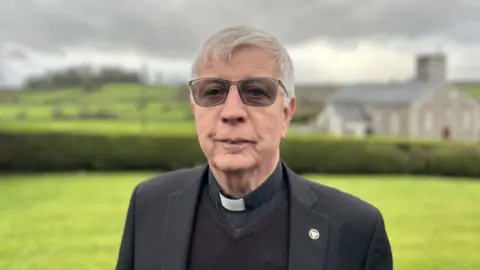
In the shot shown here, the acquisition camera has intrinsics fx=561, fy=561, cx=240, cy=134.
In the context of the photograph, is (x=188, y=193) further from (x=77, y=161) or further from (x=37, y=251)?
(x=77, y=161)

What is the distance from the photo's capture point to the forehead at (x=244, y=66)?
1.54 meters

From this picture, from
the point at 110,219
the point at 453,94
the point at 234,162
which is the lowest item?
the point at 110,219

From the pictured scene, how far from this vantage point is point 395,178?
679 inches

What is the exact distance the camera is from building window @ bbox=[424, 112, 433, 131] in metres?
19.1

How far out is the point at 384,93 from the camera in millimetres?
21141

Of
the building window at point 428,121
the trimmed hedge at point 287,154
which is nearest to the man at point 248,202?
the trimmed hedge at point 287,154

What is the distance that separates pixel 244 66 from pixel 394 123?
18.8m

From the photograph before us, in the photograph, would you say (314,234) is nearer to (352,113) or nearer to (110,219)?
(110,219)

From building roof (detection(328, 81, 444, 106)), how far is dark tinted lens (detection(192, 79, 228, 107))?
18.8 meters

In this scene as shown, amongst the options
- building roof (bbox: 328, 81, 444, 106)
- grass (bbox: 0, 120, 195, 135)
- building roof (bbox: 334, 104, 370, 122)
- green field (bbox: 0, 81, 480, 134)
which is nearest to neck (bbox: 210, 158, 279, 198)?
grass (bbox: 0, 120, 195, 135)

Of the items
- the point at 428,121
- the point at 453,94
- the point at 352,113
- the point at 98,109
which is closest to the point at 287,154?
the point at 352,113

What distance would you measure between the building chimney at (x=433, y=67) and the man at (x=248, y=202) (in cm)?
1852

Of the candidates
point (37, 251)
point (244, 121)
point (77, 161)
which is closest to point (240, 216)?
point (244, 121)

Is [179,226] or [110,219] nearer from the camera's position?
[179,226]
